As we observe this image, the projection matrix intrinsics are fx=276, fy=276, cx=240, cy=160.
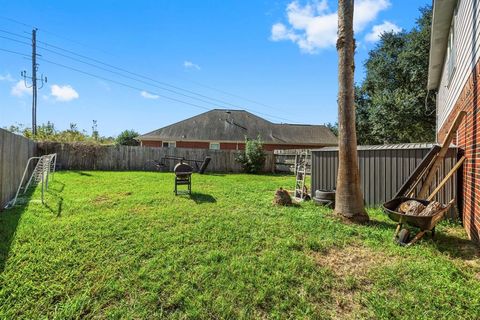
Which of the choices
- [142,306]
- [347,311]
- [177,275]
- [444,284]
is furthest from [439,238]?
[142,306]

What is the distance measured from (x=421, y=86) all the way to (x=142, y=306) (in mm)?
20342

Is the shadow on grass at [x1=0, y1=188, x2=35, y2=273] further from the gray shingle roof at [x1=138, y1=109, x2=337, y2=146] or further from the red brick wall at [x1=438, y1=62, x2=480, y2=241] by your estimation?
the gray shingle roof at [x1=138, y1=109, x2=337, y2=146]

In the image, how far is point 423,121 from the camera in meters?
17.5

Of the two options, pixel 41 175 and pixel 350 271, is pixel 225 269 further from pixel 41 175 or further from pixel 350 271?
pixel 41 175

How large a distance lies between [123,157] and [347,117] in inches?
539

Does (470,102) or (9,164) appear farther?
(9,164)

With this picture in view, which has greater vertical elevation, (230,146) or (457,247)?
(230,146)

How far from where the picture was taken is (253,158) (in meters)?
15.8

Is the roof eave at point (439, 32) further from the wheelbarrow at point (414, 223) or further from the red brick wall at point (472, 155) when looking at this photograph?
the wheelbarrow at point (414, 223)

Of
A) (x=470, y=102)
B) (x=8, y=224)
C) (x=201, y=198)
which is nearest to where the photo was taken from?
(x=470, y=102)

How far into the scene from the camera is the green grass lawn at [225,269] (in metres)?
2.60

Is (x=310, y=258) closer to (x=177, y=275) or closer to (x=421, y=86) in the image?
(x=177, y=275)

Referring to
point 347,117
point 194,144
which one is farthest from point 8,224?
point 194,144

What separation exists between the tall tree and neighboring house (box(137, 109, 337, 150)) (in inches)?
699
